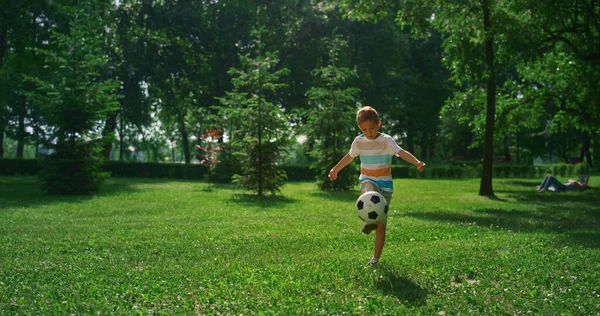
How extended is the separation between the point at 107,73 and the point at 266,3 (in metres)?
14.3

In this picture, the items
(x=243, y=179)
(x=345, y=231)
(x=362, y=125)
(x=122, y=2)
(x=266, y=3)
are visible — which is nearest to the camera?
(x=362, y=125)

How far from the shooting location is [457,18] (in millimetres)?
19578

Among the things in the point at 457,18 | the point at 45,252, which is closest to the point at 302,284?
the point at 45,252

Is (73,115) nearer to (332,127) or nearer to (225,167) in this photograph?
(225,167)

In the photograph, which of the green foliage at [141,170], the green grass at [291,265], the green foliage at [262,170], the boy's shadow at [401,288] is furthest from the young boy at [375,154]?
the green foliage at [141,170]

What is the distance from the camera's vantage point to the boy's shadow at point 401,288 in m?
5.76

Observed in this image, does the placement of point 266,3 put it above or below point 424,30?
above

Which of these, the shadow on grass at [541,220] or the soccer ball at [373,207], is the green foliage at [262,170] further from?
the soccer ball at [373,207]

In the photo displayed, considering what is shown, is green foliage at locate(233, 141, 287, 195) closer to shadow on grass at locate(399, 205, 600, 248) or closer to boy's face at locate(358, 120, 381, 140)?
shadow on grass at locate(399, 205, 600, 248)

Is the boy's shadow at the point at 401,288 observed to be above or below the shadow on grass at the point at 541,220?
below

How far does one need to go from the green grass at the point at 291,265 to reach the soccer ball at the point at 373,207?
729mm

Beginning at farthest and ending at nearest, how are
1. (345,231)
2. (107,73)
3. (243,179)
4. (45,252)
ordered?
(107,73) < (243,179) < (345,231) < (45,252)

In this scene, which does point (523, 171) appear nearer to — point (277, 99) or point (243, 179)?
point (277, 99)

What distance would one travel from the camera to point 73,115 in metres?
22.2
